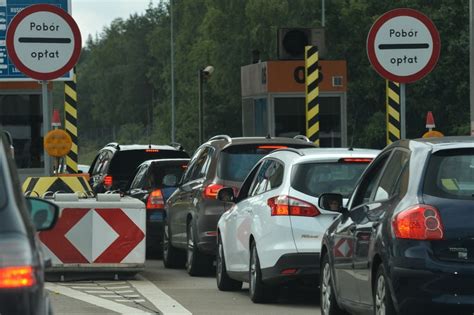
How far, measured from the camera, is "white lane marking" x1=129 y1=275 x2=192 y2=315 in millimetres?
12570

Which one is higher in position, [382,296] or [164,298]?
[382,296]

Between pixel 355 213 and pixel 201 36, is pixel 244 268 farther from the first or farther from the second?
pixel 201 36

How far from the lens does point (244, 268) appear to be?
14.3m

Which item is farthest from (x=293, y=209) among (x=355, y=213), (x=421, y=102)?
(x=421, y=102)

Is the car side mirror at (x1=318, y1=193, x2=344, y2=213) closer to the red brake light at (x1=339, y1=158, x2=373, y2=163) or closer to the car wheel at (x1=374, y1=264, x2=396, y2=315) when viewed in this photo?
the car wheel at (x1=374, y1=264, x2=396, y2=315)

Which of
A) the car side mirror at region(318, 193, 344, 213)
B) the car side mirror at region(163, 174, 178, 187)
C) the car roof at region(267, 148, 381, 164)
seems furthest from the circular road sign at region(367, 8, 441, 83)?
the car side mirror at region(163, 174, 178, 187)

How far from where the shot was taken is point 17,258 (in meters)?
5.21

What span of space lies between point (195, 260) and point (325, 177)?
439cm

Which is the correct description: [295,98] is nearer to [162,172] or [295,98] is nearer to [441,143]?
[162,172]


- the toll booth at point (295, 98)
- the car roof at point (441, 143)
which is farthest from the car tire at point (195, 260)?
the toll booth at point (295, 98)

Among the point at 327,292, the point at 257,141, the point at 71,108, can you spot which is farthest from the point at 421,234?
the point at 71,108

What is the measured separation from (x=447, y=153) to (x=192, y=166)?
9.58 metres

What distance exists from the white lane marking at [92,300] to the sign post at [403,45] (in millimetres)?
3679

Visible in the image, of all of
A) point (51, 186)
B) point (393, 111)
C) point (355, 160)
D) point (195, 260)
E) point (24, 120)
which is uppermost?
point (393, 111)
